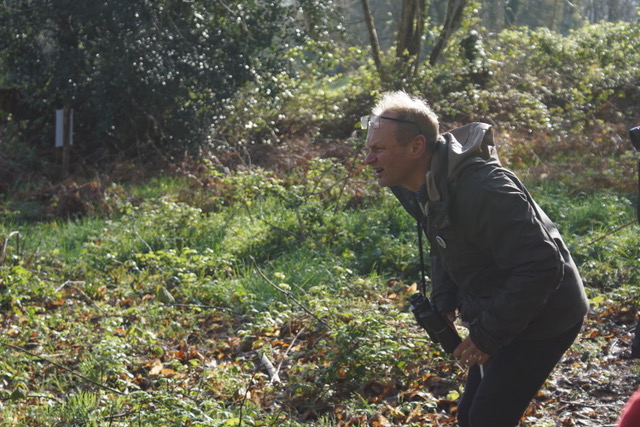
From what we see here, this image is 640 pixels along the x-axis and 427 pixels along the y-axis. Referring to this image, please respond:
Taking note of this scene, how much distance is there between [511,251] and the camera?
2871mm

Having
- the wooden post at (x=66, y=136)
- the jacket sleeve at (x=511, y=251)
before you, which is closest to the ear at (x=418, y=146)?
the jacket sleeve at (x=511, y=251)

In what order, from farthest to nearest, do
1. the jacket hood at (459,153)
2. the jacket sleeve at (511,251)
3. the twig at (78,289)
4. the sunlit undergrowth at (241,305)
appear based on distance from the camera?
the twig at (78,289), the sunlit undergrowth at (241,305), the jacket hood at (459,153), the jacket sleeve at (511,251)

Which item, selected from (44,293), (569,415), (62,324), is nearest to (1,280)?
(44,293)

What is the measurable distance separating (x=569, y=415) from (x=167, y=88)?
1026cm

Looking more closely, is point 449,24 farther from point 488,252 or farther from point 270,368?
point 488,252

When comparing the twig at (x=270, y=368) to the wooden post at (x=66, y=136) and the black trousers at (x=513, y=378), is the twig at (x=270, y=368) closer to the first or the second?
the black trousers at (x=513, y=378)

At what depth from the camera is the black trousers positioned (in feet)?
10.2

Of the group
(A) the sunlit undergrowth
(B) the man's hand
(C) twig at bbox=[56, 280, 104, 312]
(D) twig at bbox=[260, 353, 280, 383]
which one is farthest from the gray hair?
(C) twig at bbox=[56, 280, 104, 312]

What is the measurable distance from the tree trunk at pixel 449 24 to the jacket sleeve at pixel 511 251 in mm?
→ 15204

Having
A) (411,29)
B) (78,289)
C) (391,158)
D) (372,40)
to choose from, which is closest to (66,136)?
(78,289)

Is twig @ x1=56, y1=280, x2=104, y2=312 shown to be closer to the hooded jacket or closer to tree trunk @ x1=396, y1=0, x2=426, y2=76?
the hooded jacket

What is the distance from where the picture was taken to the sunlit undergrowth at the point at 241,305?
16.4 ft

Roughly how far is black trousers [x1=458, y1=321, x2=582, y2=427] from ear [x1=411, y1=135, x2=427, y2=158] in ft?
2.73

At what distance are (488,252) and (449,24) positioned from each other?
15.3 meters
